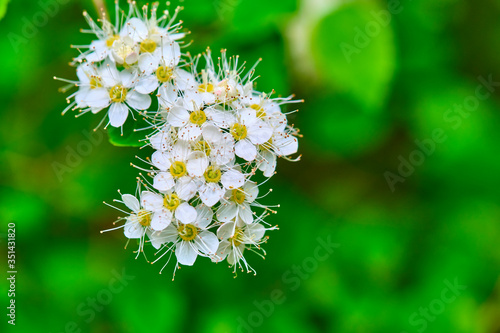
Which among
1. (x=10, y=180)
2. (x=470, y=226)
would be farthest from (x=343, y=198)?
(x=10, y=180)

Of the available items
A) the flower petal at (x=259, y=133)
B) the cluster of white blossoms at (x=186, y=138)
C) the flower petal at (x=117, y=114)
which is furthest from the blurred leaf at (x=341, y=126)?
the flower petal at (x=117, y=114)

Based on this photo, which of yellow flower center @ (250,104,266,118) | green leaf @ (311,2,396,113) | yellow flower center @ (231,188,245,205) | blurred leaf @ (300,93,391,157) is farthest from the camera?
blurred leaf @ (300,93,391,157)

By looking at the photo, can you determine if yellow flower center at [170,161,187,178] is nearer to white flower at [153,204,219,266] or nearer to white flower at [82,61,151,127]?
white flower at [153,204,219,266]

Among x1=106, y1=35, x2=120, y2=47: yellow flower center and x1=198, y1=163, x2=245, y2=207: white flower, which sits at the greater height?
x1=106, y1=35, x2=120, y2=47: yellow flower center

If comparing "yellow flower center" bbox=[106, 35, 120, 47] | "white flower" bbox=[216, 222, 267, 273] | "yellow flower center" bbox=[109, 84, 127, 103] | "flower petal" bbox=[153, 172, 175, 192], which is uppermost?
"yellow flower center" bbox=[106, 35, 120, 47]

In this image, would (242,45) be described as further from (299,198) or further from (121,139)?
(299,198)

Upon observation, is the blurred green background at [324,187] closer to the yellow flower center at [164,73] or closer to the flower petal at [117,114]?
the yellow flower center at [164,73]

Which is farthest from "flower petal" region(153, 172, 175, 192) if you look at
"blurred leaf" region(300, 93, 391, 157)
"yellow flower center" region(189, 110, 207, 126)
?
"blurred leaf" region(300, 93, 391, 157)
